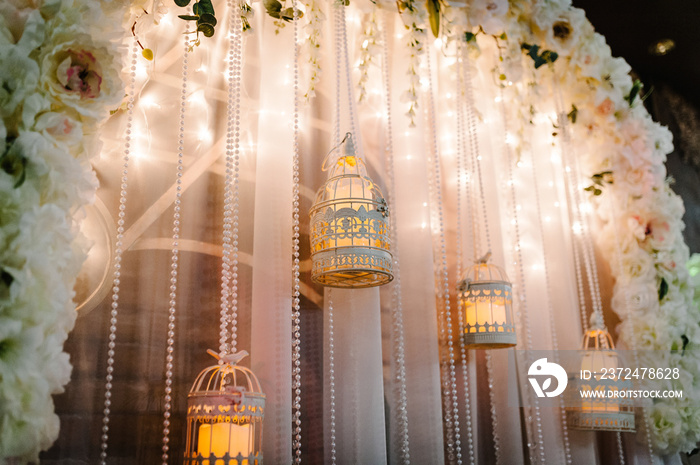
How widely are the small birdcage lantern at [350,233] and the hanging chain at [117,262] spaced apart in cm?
48

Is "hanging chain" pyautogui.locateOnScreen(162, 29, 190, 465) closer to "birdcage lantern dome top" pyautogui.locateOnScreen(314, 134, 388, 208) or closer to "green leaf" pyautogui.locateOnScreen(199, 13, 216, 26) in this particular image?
"green leaf" pyautogui.locateOnScreen(199, 13, 216, 26)

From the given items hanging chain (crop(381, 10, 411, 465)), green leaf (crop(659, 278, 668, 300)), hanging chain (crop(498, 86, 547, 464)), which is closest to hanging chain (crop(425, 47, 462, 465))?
hanging chain (crop(381, 10, 411, 465))

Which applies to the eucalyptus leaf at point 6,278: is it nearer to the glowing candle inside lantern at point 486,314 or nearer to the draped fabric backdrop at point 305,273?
the draped fabric backdrop at point 305,273

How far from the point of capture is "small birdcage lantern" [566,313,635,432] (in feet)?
6.10

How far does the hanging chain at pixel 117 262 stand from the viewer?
48.5 inches

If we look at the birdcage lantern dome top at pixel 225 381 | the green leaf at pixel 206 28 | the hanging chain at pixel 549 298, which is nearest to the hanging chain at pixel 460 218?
the hanging chain at pixel 549 298

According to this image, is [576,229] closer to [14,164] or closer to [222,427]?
[222,427]

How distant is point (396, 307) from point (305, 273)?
31cm

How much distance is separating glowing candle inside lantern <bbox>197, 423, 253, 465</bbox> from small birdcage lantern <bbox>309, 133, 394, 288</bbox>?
1.44 ft

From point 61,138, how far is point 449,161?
133 cm

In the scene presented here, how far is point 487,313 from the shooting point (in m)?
1.75

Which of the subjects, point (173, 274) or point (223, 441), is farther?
point (173, 274)

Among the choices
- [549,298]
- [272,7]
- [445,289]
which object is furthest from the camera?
[549,298]

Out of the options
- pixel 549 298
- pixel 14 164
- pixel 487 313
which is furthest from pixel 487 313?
pixel 14 164
